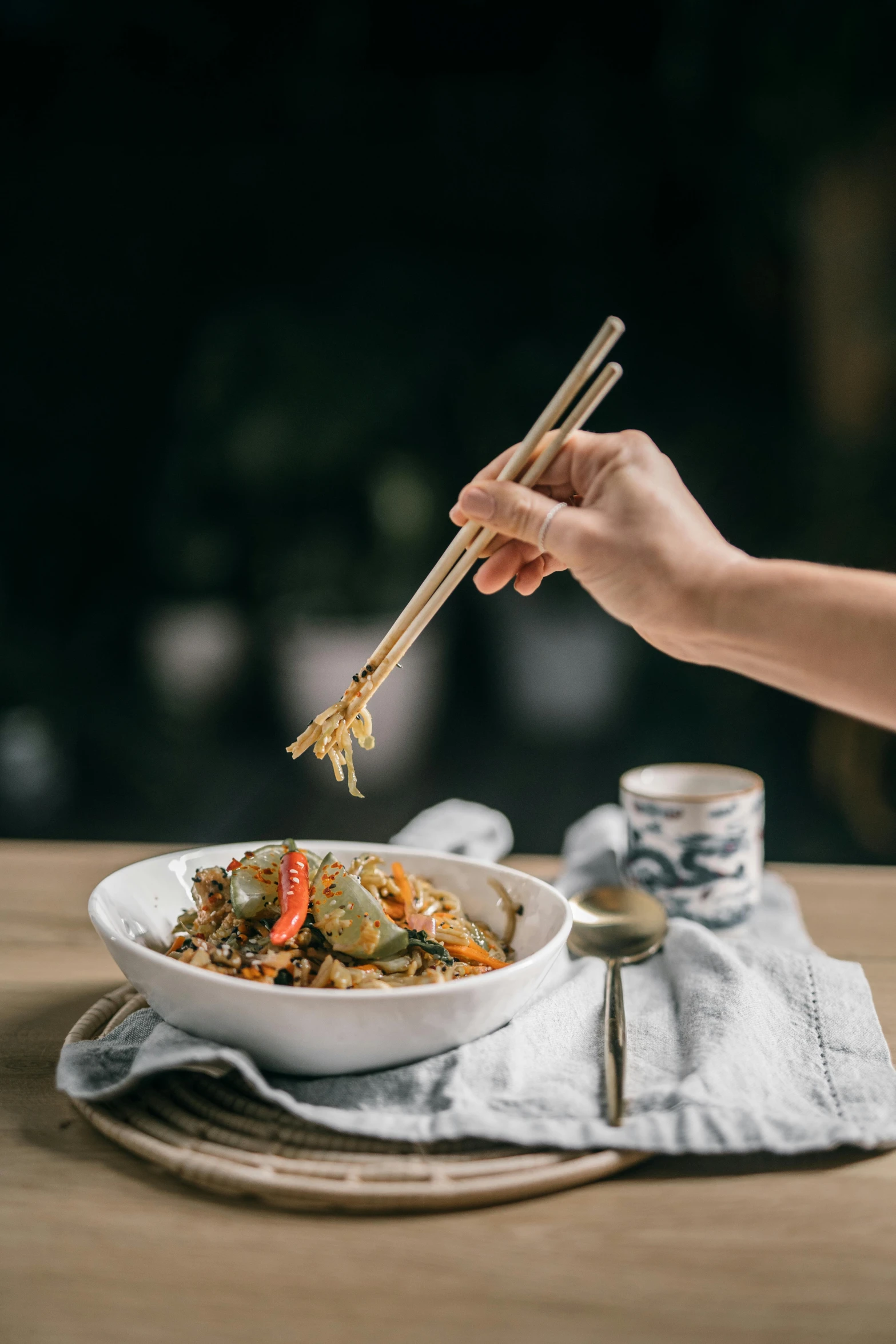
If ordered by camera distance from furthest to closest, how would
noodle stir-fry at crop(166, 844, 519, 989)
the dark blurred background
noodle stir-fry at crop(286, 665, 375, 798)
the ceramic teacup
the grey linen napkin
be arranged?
the dark blurred background, the ceramic teacup, noodle stir-fry at crop(286, 665, 375, 798), noodle stir-fry at crop(166, 844, 519, 989), the grey linen napkin

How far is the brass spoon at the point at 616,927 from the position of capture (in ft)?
3.63

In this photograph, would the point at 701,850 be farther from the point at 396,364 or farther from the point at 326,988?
the point at 396,364

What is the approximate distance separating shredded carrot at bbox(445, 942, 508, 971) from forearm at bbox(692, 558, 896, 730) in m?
0.40

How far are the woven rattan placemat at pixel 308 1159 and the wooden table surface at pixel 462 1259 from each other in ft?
0.05

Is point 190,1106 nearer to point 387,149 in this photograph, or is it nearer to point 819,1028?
point 819,1028

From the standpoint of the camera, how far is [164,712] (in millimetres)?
2393

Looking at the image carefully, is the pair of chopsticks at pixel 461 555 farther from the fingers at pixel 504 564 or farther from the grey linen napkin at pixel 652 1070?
the grey linen napkin at pixel 652 1070

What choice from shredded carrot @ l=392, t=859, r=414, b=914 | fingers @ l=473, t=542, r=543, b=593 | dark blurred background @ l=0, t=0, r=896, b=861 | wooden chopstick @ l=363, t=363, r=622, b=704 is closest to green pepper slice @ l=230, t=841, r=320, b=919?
shredded carrot @ l=392, t=859, r=414, b=914

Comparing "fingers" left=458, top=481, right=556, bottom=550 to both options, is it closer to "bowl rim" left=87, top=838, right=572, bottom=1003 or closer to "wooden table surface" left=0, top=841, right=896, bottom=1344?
"bowl rim" left=87, top=838, right=572, bottom=1003

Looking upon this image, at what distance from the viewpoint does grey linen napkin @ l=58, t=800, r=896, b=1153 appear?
76 centimetres

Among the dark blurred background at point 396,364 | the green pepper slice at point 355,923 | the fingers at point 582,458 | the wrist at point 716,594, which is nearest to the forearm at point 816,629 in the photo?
the wrist at point 716,594

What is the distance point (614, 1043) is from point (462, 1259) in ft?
0.84

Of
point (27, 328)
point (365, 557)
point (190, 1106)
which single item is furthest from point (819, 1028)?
point (27, 328)

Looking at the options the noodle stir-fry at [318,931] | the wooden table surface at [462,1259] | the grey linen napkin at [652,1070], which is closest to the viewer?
the wooden table surface at [462,1259]
